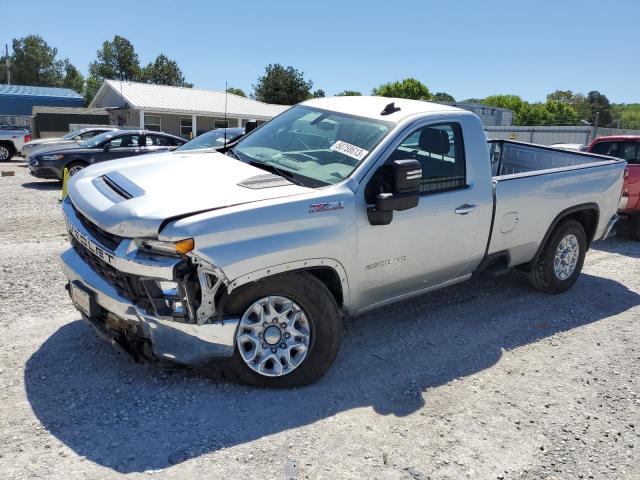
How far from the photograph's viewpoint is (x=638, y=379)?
4113 millimetres

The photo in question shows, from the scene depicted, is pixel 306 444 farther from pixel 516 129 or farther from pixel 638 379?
pixel 516 129

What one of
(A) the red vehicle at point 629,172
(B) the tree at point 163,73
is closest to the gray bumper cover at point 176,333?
(A) the red vehicle at point 629,172

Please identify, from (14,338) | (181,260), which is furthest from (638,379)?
(14,338)

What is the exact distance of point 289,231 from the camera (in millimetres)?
3357

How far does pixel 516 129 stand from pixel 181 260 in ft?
92.8

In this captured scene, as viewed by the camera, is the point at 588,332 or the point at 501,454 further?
the point at 588,332

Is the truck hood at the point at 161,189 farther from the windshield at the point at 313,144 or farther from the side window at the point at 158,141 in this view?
the side window at the point at 158,141

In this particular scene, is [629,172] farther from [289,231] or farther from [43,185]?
[43,185]

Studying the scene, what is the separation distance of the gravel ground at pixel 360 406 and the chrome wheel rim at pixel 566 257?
693mm

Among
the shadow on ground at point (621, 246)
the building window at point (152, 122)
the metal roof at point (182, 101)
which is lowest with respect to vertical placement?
the shadow on ground at point (621, 246)

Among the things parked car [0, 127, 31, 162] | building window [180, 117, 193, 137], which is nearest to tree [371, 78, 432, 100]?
building window [180, 117, 193, 137]

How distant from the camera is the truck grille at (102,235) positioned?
3.25 m

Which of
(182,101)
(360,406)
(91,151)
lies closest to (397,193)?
(360,406)

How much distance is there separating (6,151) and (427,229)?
20.6 m
